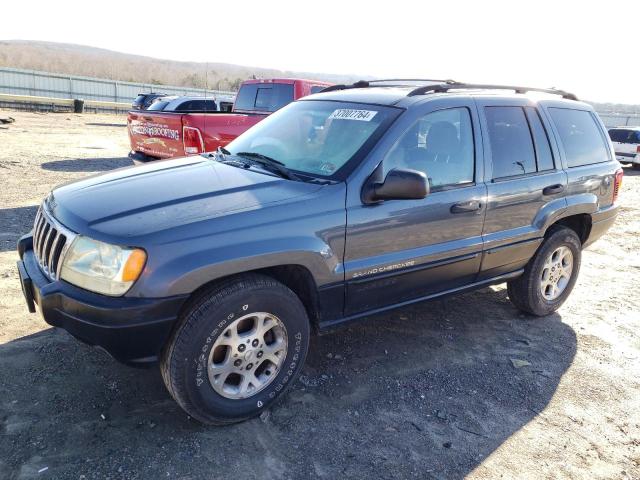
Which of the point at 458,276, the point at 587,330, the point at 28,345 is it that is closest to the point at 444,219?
the point at 458,276

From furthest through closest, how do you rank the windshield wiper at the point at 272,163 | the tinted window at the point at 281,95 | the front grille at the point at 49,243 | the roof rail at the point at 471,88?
the tinted window at the point at 281,95
the roof rail at the point at 471,88
the windshield wiper at the point at 272,163
the front grille at the point at 49,243

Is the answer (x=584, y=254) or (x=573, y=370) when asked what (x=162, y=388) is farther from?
(x=584, y=254)

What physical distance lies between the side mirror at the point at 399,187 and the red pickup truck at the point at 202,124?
158 inches

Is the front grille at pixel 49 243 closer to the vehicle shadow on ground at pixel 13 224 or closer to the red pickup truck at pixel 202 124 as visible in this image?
the vehicle shadow on ground at pixel 13 224

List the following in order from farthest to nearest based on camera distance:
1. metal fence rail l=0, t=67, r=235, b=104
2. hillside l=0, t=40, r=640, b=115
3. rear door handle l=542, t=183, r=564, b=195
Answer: hillside l=0, t=40, r=640, b=115, metal fence rail l=0, t=67, r=235, b=104, rear door handle l=542, t=183, r=564, b=195

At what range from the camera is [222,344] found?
2850 mm

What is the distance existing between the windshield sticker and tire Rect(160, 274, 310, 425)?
4.38 feet

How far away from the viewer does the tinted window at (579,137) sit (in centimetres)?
443

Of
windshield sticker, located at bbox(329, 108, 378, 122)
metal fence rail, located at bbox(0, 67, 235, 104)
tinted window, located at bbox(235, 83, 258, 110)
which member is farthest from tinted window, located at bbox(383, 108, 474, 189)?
metal fence rail, located at bbox(0, 67, 235, 104)

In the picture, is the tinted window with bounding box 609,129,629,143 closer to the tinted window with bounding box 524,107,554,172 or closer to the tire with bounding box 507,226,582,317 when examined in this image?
the tire with bounding box 507,226,582,317

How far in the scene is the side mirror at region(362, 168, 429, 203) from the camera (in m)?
3.01

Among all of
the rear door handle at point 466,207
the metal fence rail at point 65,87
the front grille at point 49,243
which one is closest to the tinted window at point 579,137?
the rear door handle at point 466,207

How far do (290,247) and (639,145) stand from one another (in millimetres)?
18260

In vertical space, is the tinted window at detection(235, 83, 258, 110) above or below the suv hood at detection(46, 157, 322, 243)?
above
